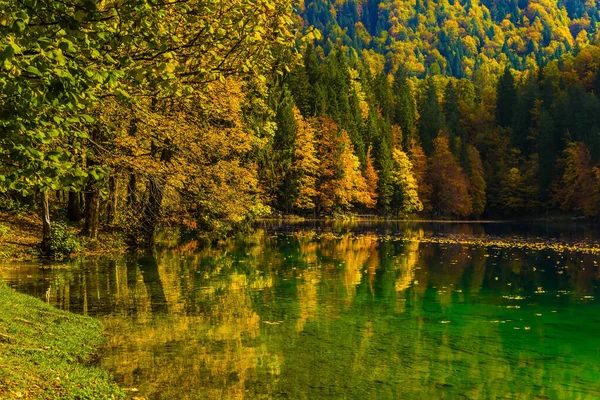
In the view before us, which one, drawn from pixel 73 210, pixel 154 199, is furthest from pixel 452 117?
pixel 73 210

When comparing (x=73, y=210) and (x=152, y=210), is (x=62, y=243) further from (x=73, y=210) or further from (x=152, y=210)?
(x=73, y=210)

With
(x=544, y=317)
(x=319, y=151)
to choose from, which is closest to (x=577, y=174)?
(x=319, y=151)

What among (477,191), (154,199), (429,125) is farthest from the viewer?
(429,125)

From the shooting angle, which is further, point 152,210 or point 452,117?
point 452,117

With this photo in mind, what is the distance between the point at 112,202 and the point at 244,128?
972 centimetres

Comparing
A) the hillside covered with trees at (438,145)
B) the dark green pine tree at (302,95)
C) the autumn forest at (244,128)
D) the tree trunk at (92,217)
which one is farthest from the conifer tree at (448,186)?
the tree trunk at (92,217)

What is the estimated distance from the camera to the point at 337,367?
37.9ft

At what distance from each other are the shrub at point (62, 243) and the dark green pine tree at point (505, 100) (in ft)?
357

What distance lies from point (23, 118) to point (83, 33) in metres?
1.36

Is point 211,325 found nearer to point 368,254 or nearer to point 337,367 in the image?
point 337,367

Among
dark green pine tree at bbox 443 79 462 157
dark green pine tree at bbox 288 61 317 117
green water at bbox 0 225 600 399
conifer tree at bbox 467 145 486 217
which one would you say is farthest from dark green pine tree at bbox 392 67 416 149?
green water at bbox 0 225 600 399

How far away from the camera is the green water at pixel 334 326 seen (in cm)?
1062

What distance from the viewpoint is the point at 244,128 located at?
38344 millimetres

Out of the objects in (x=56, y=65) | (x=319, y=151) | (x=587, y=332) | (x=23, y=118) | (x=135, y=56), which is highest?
(x=319, y=151)
